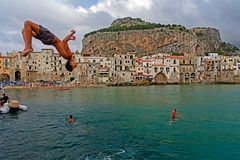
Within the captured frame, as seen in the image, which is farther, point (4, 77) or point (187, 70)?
point (187, 70)

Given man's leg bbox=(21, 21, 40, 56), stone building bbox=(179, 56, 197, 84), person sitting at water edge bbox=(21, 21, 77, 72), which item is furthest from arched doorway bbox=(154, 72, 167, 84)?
man's leg bbox=(21, 21, 40, 56)

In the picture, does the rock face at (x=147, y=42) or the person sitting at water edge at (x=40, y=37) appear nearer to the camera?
the person sitting at water edge at (x=40, y=37)

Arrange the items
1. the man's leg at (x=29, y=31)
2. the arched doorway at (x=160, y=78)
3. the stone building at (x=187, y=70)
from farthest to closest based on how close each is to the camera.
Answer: the stone building at (x=187, y=70) < the arched doorway at (x=160, y=78) < the man's leg at (x=29, y=31)

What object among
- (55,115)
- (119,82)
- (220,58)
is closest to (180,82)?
(220,58)

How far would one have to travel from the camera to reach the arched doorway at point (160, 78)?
103406 mm

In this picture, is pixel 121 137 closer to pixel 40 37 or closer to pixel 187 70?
pixel 40 37

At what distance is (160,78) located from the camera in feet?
344

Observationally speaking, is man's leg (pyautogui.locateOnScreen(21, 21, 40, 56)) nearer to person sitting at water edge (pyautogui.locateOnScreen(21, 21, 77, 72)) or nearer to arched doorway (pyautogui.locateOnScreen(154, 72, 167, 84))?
person sitting at water edge (pyautogui.locateOnScreen(21, 21, 77, 72))

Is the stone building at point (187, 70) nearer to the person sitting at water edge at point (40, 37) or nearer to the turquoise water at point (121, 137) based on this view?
the turquoise water at point (121, 137)

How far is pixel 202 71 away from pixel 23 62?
63496mm

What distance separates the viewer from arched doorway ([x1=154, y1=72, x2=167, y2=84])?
103 m

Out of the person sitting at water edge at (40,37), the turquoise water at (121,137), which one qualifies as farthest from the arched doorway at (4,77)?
the person sitting at water edge at (40,37)

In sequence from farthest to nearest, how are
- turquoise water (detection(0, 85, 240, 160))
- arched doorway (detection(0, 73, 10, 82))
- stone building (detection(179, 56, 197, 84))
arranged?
stone building (detection(179, 56, 197, 84))
arched doorway (detection(0, 73, 10, 82))
turquoise water (detection(0, 85, 240, 160))

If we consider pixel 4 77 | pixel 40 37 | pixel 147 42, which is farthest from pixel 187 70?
pixel 40 37
